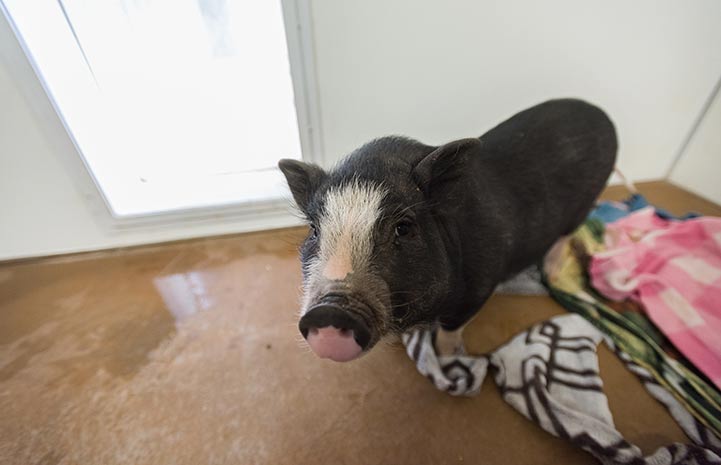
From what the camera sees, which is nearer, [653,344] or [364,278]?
[364,278]

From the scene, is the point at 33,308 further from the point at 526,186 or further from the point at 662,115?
the point at 662,115

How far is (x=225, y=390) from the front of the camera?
4.04 ft

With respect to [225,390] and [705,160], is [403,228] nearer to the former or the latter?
[225,390]

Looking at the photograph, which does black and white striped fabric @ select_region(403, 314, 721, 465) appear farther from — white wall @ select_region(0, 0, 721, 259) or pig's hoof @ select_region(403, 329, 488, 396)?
white wall @ select_region(0, 0, 721, 259)

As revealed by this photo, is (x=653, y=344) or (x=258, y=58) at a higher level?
(x=258, y=58)

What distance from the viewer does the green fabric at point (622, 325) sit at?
3.64 feet

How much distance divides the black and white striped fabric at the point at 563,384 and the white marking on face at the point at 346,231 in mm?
695

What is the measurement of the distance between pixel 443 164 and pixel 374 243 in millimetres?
282

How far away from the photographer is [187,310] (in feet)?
5.12

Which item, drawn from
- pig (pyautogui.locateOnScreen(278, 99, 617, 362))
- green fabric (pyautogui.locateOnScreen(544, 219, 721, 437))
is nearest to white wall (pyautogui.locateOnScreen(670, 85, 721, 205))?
green fabric (pyautogui.locateOnScreen(544, 219, 721, 437))

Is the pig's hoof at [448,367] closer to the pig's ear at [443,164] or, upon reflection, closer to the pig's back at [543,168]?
the pig's back at [543,168]

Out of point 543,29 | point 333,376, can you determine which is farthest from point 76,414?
point 543,29

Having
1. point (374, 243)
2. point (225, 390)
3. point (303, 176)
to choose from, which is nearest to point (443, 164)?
point (374, 243)

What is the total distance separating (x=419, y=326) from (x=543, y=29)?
181 centimetres
